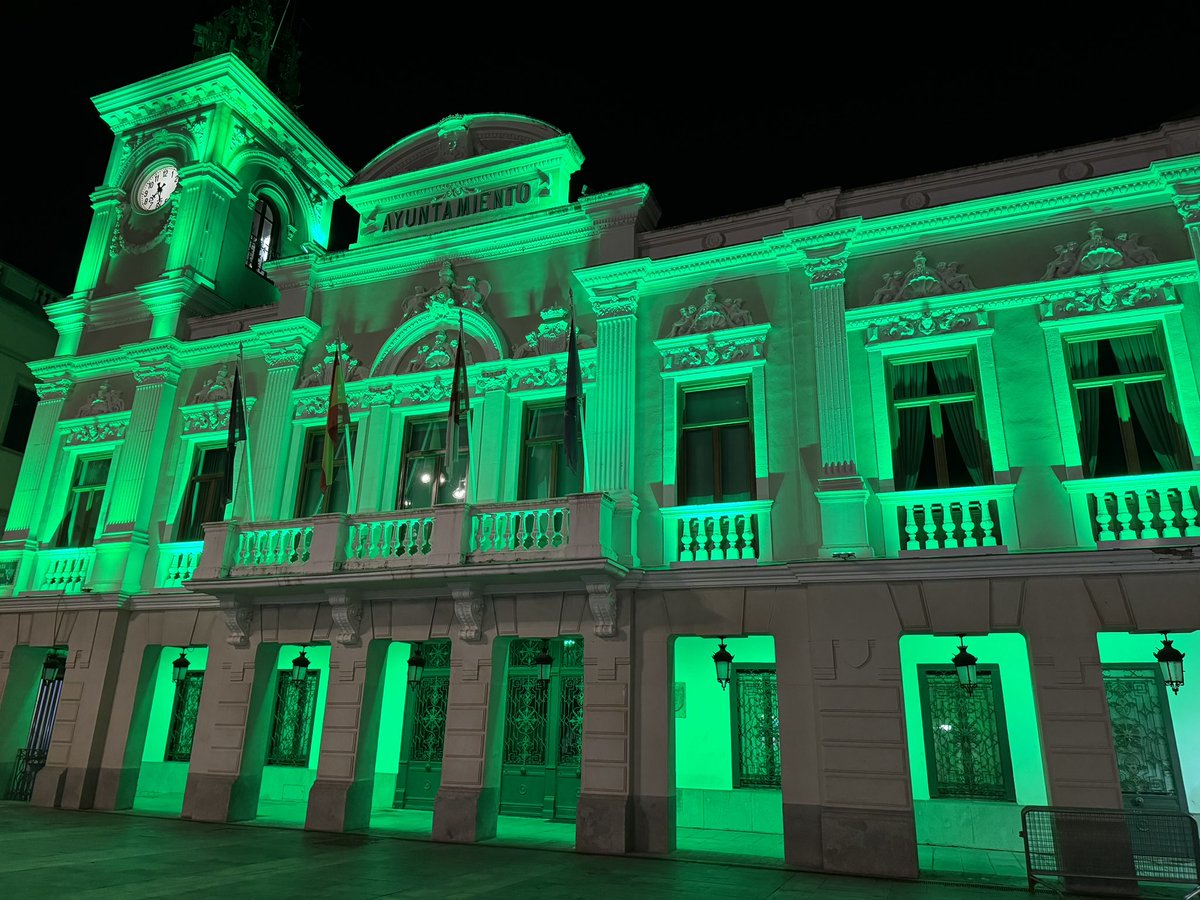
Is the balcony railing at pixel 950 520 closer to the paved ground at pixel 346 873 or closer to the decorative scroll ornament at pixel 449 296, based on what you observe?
the paved ground at pixel 346 873

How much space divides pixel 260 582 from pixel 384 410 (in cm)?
387

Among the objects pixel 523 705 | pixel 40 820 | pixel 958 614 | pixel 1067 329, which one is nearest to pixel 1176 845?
pixel 958 614

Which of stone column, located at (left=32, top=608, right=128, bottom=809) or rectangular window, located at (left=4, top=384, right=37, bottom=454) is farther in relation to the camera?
rectangular window, located at (left=4, top=384, right=37, bottom=454)

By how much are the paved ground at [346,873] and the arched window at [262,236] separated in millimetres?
13470

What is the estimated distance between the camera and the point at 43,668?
17.0 meters

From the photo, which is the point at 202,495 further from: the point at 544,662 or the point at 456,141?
the point at 456,141

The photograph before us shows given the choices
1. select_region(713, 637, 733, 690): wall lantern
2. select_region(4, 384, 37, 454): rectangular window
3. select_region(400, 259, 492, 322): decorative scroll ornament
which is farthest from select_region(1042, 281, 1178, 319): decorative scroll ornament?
select_region(4, 384, 37, 454): rectangular window

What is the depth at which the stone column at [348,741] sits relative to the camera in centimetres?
1338

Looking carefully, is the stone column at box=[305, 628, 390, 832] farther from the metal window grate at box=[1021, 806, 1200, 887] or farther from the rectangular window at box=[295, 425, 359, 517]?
the metal window grate at box=[1021, 806, 1200, 887]

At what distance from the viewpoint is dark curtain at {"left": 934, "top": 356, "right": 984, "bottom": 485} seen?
12055 millimetres

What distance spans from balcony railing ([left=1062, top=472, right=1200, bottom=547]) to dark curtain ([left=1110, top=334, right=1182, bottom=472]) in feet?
1.51

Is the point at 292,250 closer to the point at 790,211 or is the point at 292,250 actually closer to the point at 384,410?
the point at 384,410

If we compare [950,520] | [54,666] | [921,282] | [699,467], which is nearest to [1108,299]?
[921,282]

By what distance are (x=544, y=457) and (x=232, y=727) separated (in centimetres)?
713
